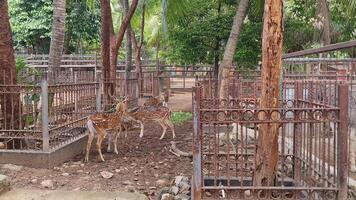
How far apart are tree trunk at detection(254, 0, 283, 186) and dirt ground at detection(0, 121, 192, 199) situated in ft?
6.04

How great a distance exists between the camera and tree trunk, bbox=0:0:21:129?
8.09 meters

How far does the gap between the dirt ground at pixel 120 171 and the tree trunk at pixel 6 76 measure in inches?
39.8

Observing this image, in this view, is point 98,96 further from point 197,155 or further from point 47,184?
point 197,155

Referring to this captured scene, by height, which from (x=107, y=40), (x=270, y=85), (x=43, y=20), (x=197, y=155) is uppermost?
(x=43, y=20)

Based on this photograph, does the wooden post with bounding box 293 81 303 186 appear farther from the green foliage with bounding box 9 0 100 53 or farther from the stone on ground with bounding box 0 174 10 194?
the green foliage with bounding box 9 0 100 53

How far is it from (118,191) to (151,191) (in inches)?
19.2

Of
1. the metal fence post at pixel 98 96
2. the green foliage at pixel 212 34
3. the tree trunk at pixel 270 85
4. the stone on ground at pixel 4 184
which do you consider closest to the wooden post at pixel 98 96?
the metal fence post at pixel 98 96

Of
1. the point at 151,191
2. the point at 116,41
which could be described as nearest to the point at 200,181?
the point at 151,191

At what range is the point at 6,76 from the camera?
26.7 ft

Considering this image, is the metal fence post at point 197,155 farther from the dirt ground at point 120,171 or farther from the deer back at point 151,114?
the deer back at point 151,114

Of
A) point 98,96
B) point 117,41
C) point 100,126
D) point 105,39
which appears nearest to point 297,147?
point 100,126

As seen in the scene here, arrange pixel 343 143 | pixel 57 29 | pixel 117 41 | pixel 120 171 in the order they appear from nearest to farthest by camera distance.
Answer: pixel 343 143 < pixel 120 171 < pixel 57 29 < pixel 117 41

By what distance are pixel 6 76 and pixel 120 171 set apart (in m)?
2.75

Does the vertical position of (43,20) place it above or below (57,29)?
above
